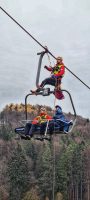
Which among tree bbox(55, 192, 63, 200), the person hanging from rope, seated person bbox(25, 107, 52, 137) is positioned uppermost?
the person hanging from rope

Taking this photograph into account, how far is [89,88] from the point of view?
74.1ft

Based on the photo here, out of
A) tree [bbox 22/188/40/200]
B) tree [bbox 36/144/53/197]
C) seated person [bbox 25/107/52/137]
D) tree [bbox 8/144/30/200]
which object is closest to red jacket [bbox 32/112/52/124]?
seated person [bbox 25/107/52/137]

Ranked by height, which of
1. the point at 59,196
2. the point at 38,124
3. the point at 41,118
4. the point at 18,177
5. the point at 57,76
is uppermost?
the point at 57,76

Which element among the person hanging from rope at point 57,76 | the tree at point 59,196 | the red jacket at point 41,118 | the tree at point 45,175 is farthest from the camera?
the tree at point 45,175

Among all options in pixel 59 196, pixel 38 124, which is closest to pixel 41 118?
pixel 38 124

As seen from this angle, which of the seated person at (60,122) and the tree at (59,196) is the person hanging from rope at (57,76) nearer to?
the seated person at (60,122)

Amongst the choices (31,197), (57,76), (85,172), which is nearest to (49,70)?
(57,76)

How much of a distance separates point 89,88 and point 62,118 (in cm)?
391

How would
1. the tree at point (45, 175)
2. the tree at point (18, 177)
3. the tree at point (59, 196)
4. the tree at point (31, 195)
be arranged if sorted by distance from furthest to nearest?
the tree at point (45, 175) < the tree at point (18, 177) < the tree at point (59, 196) < the tree at point (31, 195)

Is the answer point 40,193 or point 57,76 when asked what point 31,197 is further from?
point 57,76

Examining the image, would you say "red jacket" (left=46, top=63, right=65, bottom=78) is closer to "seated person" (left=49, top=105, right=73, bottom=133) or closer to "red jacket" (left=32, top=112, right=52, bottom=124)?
"seated person" (left=49, top=105, right=73, bottom=133)

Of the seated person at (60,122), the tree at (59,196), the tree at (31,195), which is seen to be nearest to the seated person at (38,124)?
the seated person at (60,122)

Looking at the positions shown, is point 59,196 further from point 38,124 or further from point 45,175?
point 38,124

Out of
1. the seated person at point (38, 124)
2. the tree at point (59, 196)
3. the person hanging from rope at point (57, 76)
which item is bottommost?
the tree at point (59, 196)
